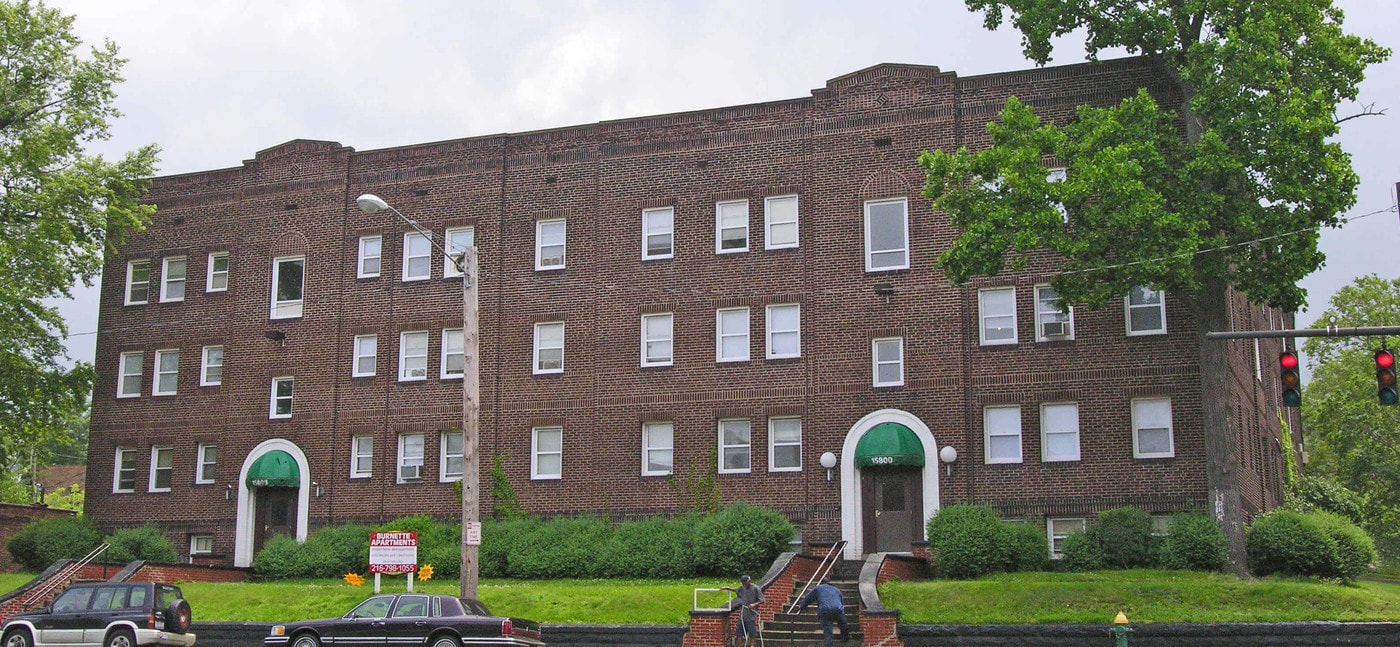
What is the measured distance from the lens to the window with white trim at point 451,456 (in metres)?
38.5

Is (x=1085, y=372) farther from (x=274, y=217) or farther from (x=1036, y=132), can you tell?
(x=274, y=217)

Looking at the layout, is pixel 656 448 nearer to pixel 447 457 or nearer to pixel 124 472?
pixel 447 457

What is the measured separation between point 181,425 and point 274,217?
6.60m

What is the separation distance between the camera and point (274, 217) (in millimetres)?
42125

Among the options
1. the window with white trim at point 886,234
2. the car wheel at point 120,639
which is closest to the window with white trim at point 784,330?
the window with white trim at point 886,234

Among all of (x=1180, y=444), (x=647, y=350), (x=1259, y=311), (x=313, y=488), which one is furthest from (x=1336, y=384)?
(x=313, y=488)

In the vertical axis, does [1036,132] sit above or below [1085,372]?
above

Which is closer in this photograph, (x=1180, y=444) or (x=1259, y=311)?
(x=1180, y=444)

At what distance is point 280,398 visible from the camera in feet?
134

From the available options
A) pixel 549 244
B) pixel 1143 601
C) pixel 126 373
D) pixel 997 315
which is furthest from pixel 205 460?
pixel 1143 601

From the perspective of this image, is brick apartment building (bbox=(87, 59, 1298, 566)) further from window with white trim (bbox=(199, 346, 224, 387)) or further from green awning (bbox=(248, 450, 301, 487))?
window with white trim (bbox=(199, 346, 224, 387))

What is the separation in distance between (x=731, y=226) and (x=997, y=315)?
7.19 meters

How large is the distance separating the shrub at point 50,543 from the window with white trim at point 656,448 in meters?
16.0

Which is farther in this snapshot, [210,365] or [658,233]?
[210,365]
